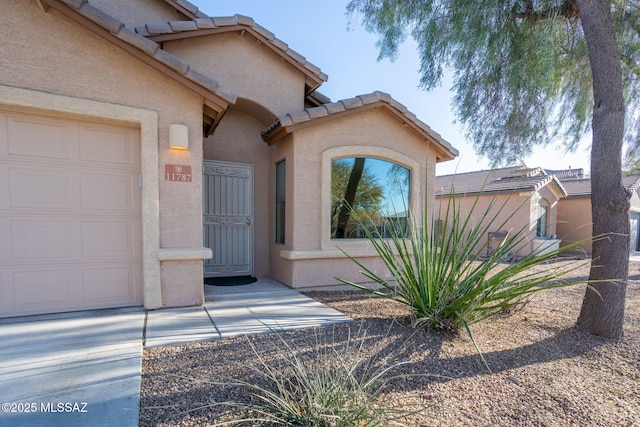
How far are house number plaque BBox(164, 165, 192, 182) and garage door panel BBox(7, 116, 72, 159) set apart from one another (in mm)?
1284

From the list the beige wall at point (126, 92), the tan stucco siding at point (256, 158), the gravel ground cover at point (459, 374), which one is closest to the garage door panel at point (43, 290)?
the beige wall at point (126, 92)

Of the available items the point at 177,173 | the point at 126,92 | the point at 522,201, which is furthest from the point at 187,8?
the point at 522,201

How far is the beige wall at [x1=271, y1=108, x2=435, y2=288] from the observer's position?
6.11 m

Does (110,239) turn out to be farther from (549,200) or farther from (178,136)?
(549,200)

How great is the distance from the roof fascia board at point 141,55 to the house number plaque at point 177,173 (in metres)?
1.17

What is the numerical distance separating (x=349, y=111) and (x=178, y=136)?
346cm

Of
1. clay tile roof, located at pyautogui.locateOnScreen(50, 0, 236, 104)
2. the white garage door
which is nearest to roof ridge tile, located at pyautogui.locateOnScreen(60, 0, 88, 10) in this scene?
clay tile roof, located at pyautogui.locateOnScreen(50, 0, 236, 104)

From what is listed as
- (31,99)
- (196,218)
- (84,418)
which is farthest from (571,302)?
(31,99)

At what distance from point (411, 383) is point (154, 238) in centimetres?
397

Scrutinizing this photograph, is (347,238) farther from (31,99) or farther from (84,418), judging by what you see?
(31,99)

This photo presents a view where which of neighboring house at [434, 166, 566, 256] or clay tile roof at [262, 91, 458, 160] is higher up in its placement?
clay tile roof at [262, 91, 458, 160]

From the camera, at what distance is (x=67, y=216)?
423cm

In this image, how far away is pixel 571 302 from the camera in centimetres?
620

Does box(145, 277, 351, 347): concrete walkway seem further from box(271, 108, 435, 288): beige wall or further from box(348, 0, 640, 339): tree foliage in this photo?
box(348, 0, 640, 339): tree foliage
